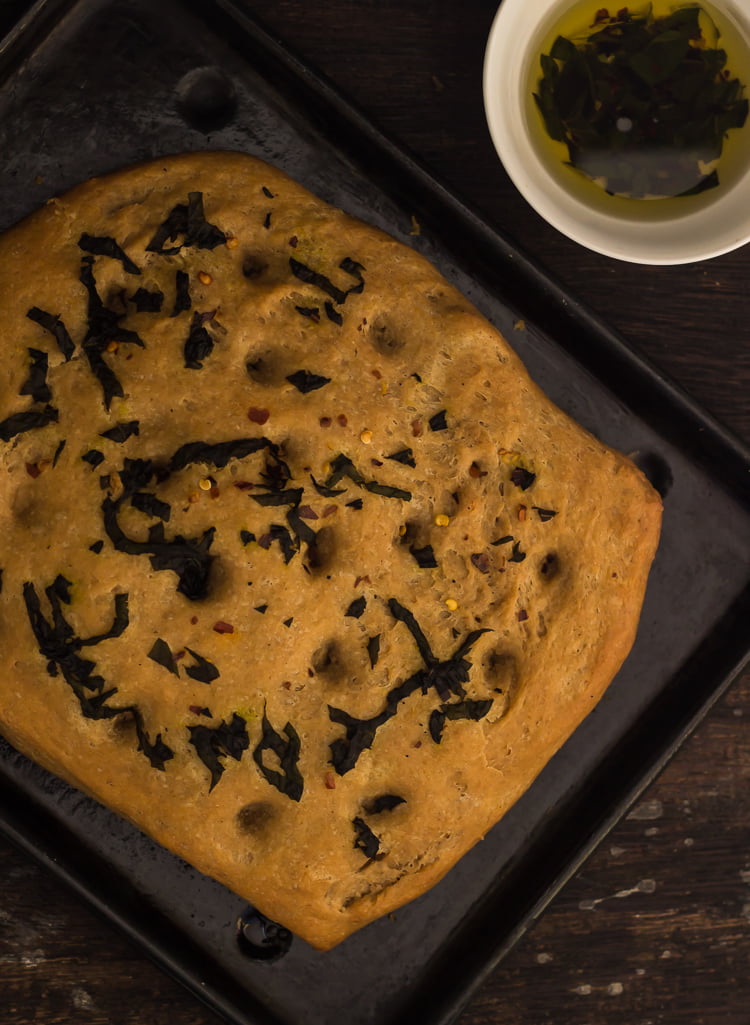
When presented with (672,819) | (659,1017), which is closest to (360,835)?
(672,819)

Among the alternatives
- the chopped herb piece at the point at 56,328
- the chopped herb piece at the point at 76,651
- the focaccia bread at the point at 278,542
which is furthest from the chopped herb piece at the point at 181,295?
the chopped herb piece at the point at 76,651

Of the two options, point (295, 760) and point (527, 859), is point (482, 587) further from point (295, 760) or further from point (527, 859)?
point (527, 859)

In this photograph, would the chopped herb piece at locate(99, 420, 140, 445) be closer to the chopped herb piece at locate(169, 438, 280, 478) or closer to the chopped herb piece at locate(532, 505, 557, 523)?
the chopped herb piece at locate(169, 438, 280, 478)

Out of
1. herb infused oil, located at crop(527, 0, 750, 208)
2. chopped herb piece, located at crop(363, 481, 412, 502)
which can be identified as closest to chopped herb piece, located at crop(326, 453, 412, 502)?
chopped herb piece, located at crop(363, 481, 412, 502)

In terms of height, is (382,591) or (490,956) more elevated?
(382,591)

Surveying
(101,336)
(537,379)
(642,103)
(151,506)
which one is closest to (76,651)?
(151,506)

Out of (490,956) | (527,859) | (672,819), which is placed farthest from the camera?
→ (672,819)
